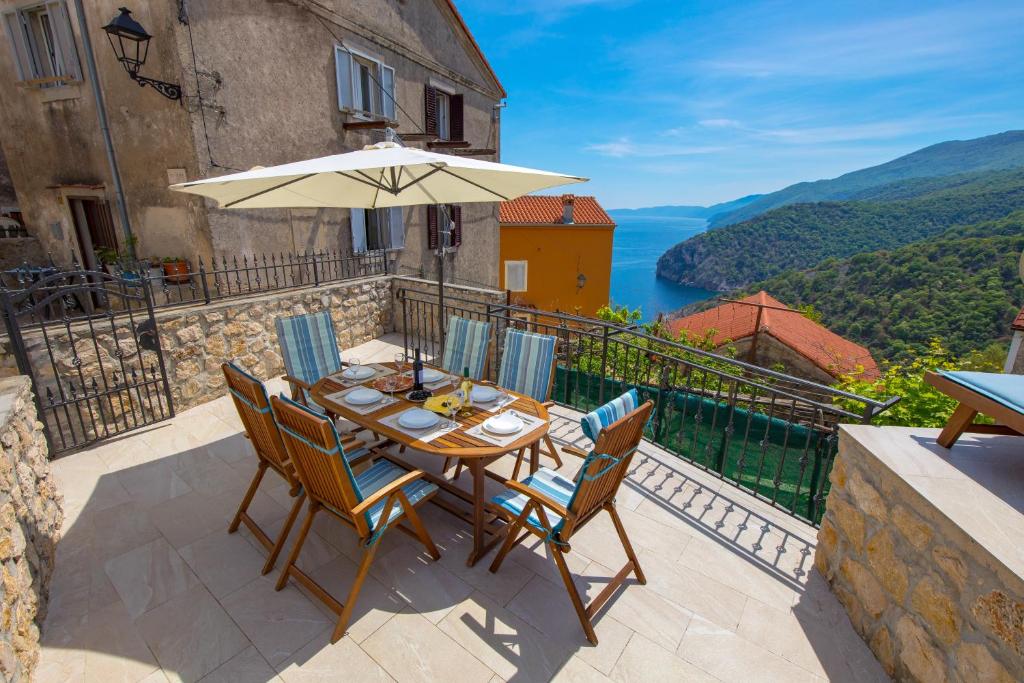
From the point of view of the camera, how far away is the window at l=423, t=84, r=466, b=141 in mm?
10422

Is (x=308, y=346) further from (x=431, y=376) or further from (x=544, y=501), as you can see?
(x=544, y=501)

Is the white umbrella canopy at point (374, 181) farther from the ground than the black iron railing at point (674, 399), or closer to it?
farther from the ground

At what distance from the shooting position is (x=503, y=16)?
44.1 feet

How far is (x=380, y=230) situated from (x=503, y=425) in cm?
775

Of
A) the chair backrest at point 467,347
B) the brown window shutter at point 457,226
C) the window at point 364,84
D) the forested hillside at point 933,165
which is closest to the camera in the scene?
the chair backrest at point 467,347

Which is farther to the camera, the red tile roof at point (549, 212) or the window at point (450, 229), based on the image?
the red tile roof at point (549, 212)

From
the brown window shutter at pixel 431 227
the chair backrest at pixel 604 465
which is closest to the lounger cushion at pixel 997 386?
the chair backrest at pixel 604 465

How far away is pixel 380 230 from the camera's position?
9219mm

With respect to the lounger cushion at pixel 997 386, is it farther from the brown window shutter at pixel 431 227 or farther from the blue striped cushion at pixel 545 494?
the brown window shutter at pixel 431 227

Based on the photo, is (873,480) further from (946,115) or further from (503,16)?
(946,115)

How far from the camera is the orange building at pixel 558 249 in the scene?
60.1 ft

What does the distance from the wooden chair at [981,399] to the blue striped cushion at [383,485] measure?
7.94 ft

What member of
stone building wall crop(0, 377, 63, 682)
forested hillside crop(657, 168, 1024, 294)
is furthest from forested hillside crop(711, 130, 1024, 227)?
stone building wall crop(0, 377, 63, 682)

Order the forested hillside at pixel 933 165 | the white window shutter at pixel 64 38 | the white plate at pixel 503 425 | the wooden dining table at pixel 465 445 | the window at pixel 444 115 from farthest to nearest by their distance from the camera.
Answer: the forested hillside at pixel 933 165 → the window at pixel 444 115 → the white window shutter at pixel 64 38 → the white plate at pixel 503 425 → the wooden dining table at pixel 465 445
